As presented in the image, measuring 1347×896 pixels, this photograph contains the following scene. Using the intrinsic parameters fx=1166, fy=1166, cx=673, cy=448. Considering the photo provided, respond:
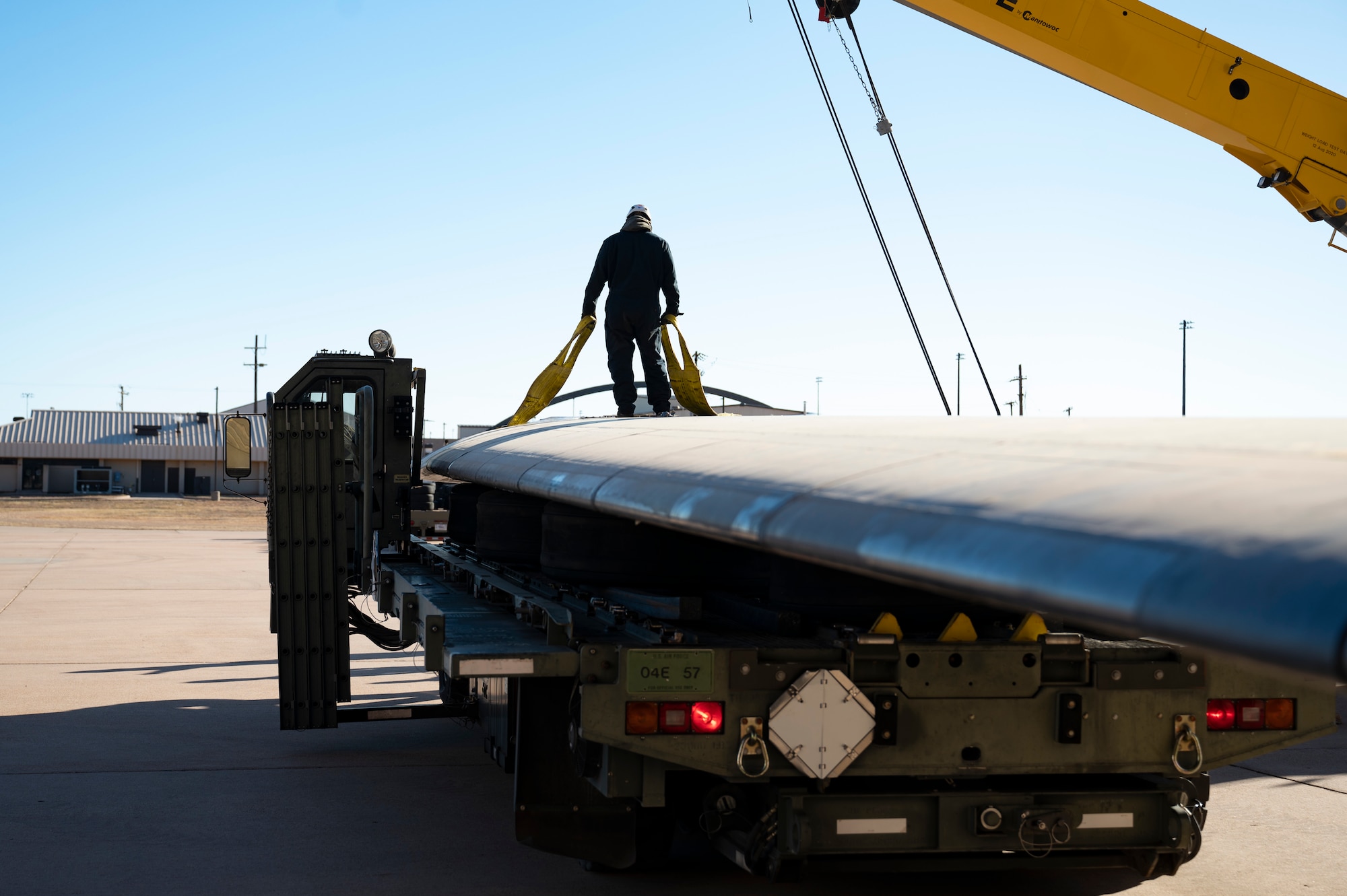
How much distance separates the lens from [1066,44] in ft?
29.5

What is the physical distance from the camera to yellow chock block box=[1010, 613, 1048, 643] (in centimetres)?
456

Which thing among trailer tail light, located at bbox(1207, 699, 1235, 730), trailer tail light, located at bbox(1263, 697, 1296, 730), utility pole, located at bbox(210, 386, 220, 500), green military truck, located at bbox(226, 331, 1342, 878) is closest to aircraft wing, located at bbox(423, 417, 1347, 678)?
green military truck, located at bbox(226, 331, 1342, 878)

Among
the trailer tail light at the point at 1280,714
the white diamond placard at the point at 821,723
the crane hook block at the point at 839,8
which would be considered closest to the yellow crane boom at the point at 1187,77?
the crane hook block at the point at 839,8

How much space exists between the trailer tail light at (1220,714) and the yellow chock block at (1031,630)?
2.48 ft

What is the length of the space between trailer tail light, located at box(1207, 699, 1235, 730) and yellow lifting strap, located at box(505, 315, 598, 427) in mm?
5344

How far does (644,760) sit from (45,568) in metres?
20.8

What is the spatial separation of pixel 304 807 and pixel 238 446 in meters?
2.61

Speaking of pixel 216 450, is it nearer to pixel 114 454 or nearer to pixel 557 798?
pixel 114 454

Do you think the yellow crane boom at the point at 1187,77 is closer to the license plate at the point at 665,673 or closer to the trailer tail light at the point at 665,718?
the license plate at the point at 665,673

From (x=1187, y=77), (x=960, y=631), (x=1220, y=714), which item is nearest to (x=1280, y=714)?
(x=1220, y=714)

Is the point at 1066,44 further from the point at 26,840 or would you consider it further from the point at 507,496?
the point at 26,840

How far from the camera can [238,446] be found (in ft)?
26.5

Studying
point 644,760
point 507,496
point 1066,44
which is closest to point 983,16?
point 1066,44

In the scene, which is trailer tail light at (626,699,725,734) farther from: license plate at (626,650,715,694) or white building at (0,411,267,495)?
white building at (0,411,267,495)
